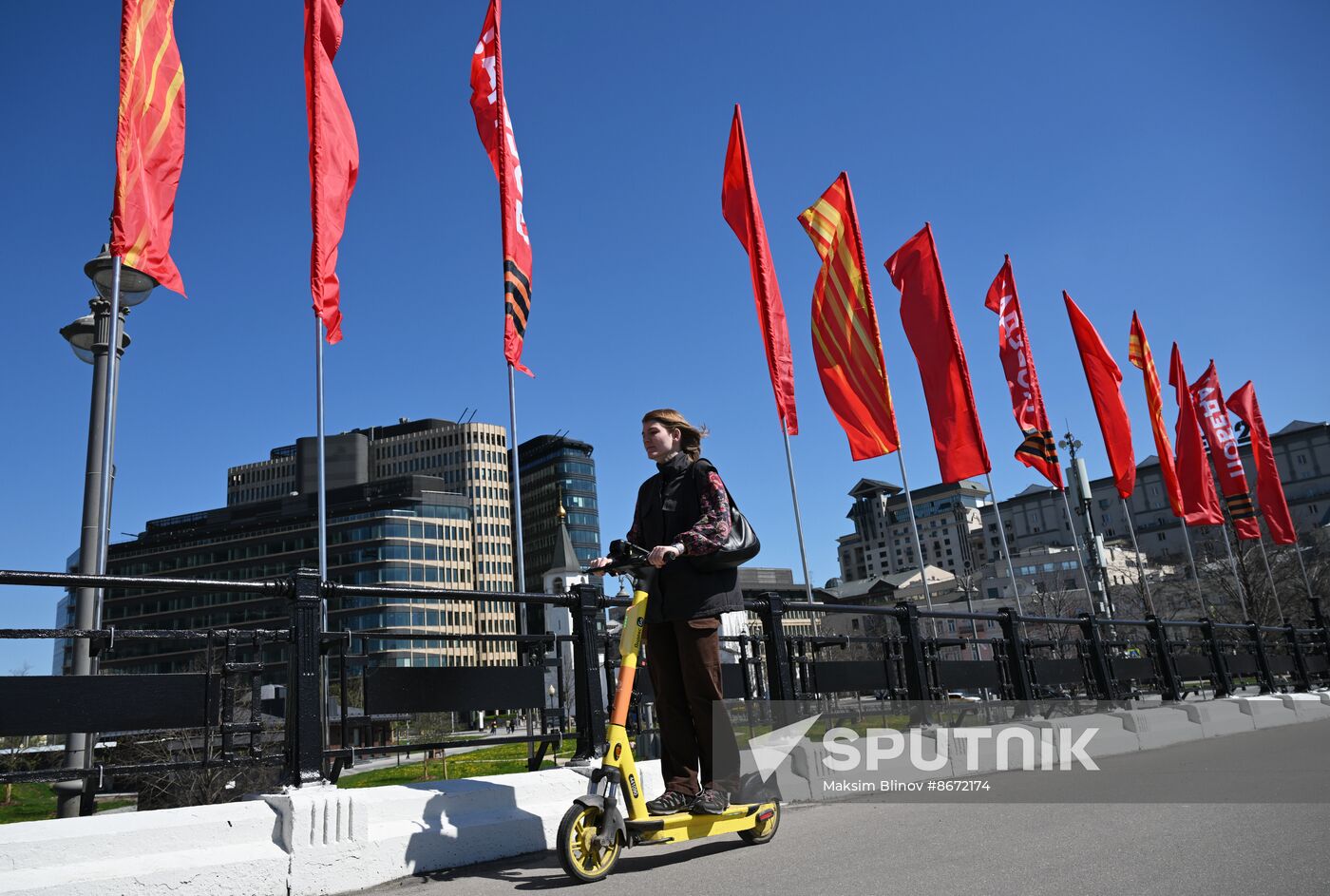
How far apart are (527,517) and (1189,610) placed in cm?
10915

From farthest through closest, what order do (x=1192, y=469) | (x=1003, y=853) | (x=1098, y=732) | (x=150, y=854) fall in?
(x=1192, y=469) < (x=1098, y=732) < (x=1003, y=853) < (x=150, y=854)

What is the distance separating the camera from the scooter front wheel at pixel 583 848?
3.65m

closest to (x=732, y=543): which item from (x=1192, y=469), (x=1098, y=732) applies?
(x=1098, y=732)

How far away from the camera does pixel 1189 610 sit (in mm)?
77250

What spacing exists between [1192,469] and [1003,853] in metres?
22.0

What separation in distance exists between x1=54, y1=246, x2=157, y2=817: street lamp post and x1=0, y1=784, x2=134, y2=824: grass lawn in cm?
1623

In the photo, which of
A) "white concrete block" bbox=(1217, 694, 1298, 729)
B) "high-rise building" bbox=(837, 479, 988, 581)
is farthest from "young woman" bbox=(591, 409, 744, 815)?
"high-rise building" bbox=(837, 479, 988, 581)

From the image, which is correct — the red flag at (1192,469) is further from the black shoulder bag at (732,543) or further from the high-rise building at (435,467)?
the high-rise building at (435,467)

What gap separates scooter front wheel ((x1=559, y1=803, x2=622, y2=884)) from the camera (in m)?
3.65

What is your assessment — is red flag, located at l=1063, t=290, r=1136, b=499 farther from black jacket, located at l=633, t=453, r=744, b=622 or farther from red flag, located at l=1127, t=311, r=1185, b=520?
black jacket, located at l=633, t=453, r=744, b=622

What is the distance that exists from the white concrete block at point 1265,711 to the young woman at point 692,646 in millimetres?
10865

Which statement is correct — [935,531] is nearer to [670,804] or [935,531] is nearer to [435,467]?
[435,467]

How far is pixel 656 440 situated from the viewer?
182 inches

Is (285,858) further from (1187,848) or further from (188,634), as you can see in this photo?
(1187,848)
